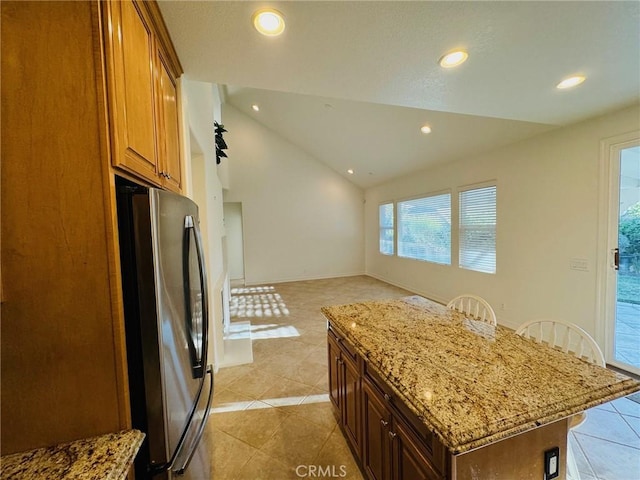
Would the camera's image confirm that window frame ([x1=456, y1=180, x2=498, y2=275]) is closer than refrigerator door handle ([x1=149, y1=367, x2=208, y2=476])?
No

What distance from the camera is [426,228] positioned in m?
5.31

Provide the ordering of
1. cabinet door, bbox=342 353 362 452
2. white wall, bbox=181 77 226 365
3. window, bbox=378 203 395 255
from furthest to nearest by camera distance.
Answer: window, bbox=378 203 395 255 → white wall, bbox=181 77 226 365 → cabinet door, bbox=342 353 362 452

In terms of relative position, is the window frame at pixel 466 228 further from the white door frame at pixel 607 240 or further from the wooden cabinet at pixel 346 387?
the wooden cabinet at pixel 346 387

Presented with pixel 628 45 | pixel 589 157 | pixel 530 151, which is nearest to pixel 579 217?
pixel 589 157

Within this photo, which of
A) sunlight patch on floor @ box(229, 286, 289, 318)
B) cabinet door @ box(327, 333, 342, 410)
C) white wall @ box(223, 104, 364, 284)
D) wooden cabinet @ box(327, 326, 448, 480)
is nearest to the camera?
wooden cabinet @ box(327, 326, 448, 480)

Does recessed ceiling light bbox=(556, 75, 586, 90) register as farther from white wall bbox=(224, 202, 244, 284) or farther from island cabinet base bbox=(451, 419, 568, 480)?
white wall bbox=(224, 202, 244, 284)

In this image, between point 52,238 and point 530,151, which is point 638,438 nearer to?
point 530,151

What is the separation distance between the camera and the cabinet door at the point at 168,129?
131cm

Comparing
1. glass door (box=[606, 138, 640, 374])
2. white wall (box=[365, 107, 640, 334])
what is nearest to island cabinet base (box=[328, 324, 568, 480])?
glass door (box=[606, 138, 640, 374])

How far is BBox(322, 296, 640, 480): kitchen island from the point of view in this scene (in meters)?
0.79

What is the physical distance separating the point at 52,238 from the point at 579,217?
415 centimetres

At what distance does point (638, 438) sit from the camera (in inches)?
68.7

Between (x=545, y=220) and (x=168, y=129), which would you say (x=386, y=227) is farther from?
(x=168, y=129)

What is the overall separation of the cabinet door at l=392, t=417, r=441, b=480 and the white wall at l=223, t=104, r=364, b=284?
20.2ft
